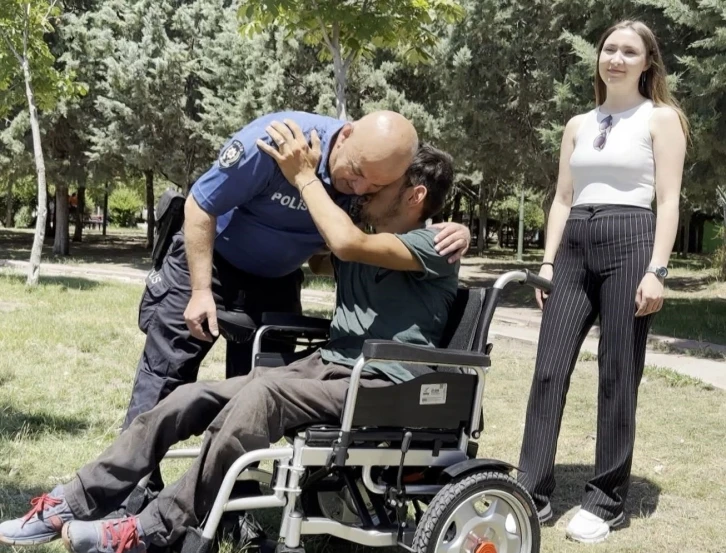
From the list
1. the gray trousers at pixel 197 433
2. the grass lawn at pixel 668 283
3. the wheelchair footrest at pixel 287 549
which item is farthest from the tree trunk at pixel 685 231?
the wheelchair footrest at pixel 287 549

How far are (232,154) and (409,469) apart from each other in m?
1.28

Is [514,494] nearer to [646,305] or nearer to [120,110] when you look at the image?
[646,305]

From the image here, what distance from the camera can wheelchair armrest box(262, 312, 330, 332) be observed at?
3229 mm

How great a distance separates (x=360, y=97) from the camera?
60.2 ft

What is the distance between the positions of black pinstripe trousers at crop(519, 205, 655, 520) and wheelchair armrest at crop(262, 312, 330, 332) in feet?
3.62

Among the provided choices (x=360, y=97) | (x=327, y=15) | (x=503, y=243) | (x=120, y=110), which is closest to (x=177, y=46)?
(x=120, y=110)

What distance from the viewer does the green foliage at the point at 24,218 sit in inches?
1882

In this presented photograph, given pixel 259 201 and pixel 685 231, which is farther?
pixel 685 231

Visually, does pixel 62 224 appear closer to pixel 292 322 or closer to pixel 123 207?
pixel 292 322

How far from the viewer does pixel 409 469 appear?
2906 mm

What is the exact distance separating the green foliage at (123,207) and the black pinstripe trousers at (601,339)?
51.9 meters

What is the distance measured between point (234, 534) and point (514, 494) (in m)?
1.01

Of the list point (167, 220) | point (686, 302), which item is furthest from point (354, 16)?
point (686, 302)

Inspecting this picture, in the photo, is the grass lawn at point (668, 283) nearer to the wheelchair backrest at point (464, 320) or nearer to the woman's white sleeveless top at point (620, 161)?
the woman's white sleeveless top at point (620, 161)
